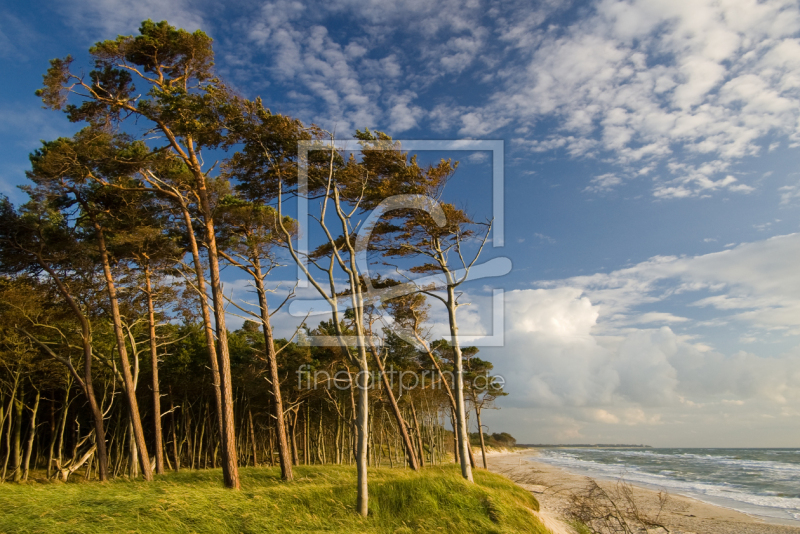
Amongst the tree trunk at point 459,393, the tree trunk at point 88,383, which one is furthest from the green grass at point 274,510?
the tree trunk at point 88,383

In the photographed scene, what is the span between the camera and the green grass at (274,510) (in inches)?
286

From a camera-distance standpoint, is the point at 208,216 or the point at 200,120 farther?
the point at 208,216

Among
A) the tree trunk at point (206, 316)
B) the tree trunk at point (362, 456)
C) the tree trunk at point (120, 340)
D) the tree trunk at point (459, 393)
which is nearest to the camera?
the tree trunk at point (362, 456)

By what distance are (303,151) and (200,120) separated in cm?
257

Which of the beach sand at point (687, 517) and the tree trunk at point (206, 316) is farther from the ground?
the tree trunk at point (206, 316)

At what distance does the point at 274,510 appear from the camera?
8.55m

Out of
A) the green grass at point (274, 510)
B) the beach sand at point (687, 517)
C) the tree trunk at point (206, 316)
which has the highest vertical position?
the tree trunk at point (206, 316)

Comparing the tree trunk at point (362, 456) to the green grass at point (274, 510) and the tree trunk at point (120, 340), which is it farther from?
the tree trunk at point (120, 340)

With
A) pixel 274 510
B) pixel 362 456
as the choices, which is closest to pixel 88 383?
pixel 274 510

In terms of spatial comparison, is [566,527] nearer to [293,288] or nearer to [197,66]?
[293,288]

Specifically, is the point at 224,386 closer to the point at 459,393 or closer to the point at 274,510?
the point at 274,510

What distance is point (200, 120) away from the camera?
11211mm

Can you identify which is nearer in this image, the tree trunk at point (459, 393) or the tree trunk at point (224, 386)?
the tree trunk at point (224, 386)

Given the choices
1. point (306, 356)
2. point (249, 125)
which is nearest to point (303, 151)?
point (249, 125)
